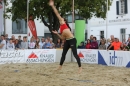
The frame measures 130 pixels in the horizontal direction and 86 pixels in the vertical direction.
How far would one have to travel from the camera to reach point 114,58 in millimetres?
14656

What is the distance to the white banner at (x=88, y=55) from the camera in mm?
16125

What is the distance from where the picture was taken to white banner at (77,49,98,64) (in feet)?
52.9

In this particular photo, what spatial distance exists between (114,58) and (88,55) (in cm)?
215

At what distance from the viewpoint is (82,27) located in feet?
64.5

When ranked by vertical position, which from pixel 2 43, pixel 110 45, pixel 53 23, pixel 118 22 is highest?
pixel 118 22

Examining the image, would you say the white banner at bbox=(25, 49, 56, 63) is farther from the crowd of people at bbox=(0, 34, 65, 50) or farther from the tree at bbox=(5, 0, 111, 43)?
the tree at bbox=(5, 0, 111, 43)

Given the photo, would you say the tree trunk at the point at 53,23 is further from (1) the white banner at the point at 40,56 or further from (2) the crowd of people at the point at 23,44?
(1) the white banner at the point at 40,56

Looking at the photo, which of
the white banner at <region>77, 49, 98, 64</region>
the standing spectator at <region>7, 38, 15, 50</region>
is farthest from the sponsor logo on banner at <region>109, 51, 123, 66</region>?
the standing spectator at <region>7, 38, 15, 50</region>

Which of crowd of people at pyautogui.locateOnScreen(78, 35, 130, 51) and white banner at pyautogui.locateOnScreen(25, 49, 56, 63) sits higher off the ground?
crowd of people at pyautogui.locateOnScreen(78, 35, 130, 51)

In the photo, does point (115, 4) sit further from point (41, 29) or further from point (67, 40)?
point (67, 40)

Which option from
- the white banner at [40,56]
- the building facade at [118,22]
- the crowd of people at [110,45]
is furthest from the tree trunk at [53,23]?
the building facade at [118,22]

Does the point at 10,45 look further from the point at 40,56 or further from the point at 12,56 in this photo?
the point at 40,56

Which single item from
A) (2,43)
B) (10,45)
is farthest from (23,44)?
(2,43)

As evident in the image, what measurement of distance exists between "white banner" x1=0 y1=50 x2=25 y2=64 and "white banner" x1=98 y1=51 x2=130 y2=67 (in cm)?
418
